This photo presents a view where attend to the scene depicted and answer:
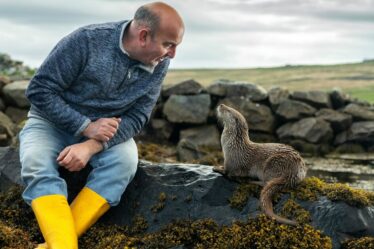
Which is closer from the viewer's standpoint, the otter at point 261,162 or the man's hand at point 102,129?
the otter at point 261,162

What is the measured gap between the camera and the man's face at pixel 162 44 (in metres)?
5.33

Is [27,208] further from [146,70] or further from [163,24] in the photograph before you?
[163,24]

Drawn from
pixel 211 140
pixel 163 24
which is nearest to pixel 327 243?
pixel 163 24

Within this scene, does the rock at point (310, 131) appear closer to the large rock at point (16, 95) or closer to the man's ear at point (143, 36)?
the large rock at point (16, 95)

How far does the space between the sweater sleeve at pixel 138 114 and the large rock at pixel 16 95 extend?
36.9ft

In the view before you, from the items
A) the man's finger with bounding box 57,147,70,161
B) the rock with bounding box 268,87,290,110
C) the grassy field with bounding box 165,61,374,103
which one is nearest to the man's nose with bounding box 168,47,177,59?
the man's finger with bounding box 57,147,70,161

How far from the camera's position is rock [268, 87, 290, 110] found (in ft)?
54.5

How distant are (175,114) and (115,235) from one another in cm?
1079

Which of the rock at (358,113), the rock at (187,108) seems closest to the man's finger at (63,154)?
the rock at (187,108)

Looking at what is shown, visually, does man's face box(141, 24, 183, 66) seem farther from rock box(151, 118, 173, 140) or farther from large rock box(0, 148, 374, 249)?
rock box(151, 118, 173, 140)

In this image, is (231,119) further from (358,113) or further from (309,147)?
(358,113)

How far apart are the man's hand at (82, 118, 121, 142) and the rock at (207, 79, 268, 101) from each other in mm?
11260

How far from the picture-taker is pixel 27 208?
6.15 metres

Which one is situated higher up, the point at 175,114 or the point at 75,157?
the point at 75,157
